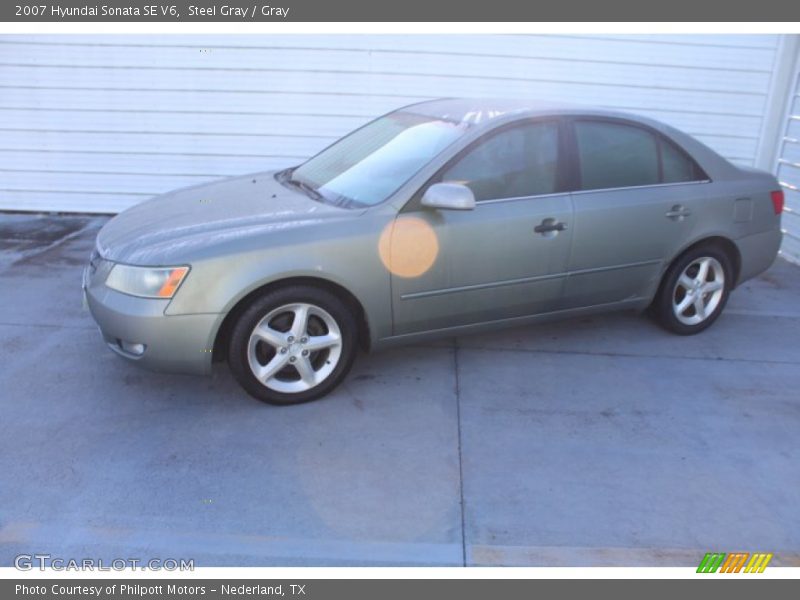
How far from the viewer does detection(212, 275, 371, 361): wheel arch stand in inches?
135

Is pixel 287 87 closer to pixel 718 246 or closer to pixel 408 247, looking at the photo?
pixel 408 247

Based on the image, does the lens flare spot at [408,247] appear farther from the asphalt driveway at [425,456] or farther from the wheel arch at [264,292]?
the asphalt driveway at [425,456]

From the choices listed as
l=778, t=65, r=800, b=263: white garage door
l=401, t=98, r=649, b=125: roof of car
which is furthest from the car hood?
l=778, t=65, r=800, b=263: white garage door

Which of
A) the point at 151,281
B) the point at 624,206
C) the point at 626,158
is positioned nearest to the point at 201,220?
the point at 151,281

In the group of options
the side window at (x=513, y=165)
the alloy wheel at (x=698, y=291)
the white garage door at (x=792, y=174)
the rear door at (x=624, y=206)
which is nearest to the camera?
Result: the side window at (x=513, y=165)

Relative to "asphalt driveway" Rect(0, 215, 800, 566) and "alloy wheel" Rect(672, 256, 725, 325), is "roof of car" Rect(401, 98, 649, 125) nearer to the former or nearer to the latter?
"alloy wheel" Rect(672, 256, 725, 325)

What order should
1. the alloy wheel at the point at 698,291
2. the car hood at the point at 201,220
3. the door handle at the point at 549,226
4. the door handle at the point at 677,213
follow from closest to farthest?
the car hood at the point at 201,220 < the door handle at the point at 549,226 < the door handle at the point at 677,213 < the alloy wheel at the point at 698,291

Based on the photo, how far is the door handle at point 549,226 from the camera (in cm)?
394

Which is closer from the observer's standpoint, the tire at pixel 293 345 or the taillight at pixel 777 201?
the tire at pixel 293 345

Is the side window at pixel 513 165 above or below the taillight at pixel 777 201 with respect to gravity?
above

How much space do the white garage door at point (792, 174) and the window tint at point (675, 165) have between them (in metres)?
3.19

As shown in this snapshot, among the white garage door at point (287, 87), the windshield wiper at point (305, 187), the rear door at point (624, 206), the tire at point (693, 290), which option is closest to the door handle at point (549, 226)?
the rear door at point (624, 206)

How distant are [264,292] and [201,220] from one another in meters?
0.59

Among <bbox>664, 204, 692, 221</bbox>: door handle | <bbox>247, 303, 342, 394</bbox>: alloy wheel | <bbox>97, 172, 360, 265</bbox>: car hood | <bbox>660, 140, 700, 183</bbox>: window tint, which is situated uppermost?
<bbox>660, 140, 700, 183</bbox>: window tint
